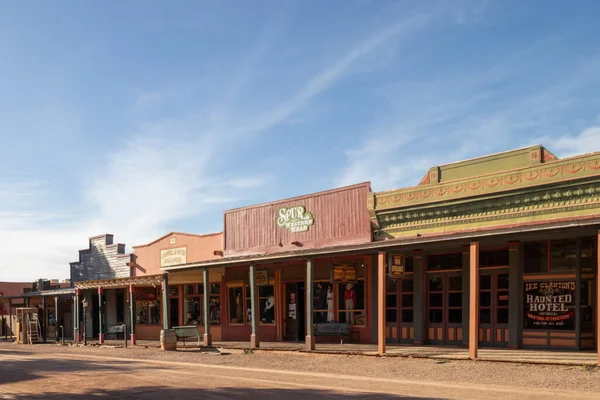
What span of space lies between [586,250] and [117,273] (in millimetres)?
23258

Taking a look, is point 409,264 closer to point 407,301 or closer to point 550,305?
point 407,301

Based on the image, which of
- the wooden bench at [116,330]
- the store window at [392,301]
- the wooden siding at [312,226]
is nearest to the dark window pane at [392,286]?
the store window at [392,301]

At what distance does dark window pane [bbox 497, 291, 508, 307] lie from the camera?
18.2 metres

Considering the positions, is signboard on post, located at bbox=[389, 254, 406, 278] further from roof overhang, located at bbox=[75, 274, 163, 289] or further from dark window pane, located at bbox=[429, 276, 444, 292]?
roof overhang, located at bbox=[75, 274, 163, 289]

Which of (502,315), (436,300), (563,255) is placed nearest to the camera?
(563,255)

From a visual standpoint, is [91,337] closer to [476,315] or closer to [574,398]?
[476,315]

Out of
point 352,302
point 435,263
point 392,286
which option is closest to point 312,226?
point 352,302

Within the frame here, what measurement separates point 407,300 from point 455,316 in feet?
5.70

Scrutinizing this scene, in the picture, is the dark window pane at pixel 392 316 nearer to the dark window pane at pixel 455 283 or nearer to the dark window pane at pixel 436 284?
→ the dark window pane at pixel 436 284

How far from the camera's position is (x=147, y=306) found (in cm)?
3142

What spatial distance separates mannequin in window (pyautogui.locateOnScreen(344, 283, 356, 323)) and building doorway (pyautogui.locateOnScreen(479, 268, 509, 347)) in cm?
488

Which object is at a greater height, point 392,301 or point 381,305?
point 381,305

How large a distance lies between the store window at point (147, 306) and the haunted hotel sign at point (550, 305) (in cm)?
1844

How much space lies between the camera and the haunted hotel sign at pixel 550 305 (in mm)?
16859
